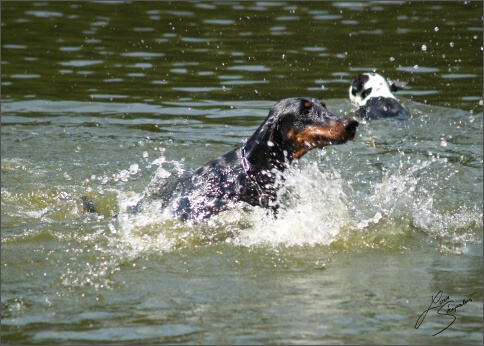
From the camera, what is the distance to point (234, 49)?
45.0 ft

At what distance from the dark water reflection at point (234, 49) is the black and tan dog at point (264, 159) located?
485 cm

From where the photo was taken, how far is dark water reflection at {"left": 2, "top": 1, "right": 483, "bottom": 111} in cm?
1180

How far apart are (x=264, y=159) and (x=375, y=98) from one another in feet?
14.5

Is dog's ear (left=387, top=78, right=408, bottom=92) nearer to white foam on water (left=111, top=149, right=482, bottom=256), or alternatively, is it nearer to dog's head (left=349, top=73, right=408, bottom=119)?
dog's head (left=349, top=73, right=408, bottom=119)

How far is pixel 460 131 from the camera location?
9602mm

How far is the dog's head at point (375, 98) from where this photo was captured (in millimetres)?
10297

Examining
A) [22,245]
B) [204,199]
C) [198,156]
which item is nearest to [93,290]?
[22,245]

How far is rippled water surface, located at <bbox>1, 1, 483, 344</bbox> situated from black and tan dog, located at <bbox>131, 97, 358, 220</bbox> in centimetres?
14

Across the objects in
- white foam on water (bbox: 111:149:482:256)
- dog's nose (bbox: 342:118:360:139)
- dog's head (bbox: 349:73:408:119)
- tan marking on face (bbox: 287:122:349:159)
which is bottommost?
white foam on water (bbox: 111:149:482:256)

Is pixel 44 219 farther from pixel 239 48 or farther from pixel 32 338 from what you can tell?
pixel 239 48

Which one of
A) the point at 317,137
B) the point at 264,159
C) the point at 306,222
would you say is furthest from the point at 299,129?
the point at 306,222

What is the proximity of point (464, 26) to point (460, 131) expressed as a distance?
6089 mm
